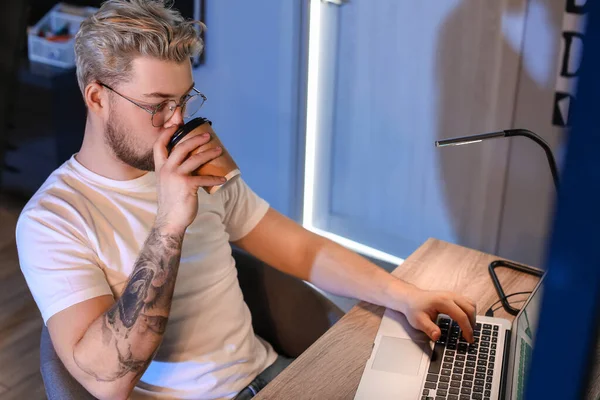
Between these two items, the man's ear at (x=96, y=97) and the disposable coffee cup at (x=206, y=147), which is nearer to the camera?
the disposable coffee cup at (x=206, y=147)

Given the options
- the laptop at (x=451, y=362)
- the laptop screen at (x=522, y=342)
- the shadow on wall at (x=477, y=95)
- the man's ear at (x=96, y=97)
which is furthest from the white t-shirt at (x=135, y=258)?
the shadow on wall at (x=477, y=95)

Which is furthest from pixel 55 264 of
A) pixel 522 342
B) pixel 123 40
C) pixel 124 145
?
pixel 522 342

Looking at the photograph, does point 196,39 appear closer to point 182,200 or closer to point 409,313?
point 182,200

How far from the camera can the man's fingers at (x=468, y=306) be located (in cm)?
140

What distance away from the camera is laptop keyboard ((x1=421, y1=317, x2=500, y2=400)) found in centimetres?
123

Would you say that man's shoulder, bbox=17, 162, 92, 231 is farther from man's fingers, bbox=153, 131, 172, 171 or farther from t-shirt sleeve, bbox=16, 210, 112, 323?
man's fingers, bbox=153, 131, 172, 171

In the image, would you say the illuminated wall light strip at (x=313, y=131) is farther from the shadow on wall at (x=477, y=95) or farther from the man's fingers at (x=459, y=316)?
the man's fingers at (x=459, y=316)

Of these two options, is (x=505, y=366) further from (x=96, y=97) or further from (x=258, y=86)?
(x=258, y=86)

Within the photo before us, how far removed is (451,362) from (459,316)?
0.11m

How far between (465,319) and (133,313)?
0.62 meters

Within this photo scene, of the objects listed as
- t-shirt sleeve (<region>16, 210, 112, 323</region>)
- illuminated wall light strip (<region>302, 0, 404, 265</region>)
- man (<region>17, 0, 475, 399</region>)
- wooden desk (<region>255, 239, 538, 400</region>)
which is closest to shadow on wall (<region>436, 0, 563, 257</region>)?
illuminated wall light strip (<region>302, 0, 404, 265</region>)

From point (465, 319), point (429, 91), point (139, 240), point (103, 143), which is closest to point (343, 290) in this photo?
point (465, 319)

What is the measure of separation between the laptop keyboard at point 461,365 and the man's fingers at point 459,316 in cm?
1

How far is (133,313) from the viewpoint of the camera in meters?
1.23
